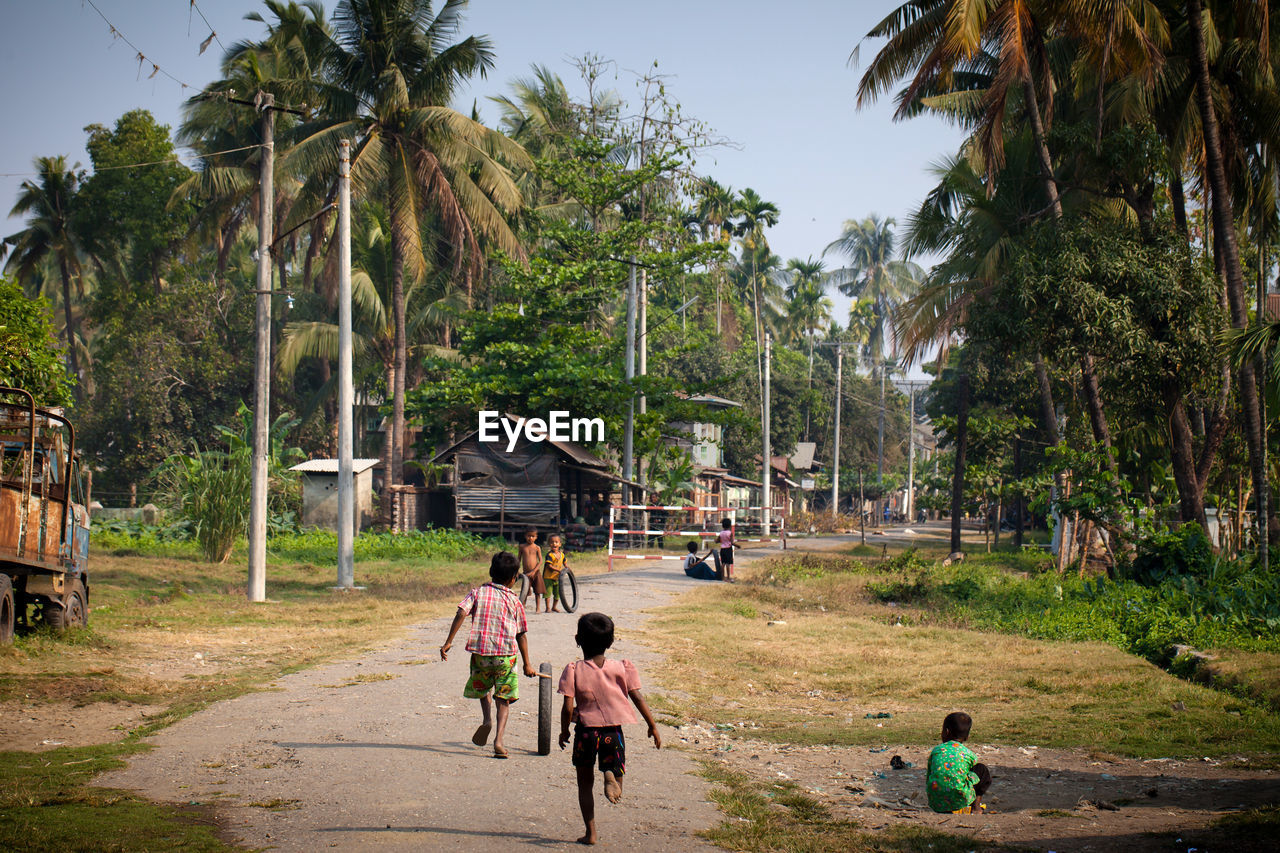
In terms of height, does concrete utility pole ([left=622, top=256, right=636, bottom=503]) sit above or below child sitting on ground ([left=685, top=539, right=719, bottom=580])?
above

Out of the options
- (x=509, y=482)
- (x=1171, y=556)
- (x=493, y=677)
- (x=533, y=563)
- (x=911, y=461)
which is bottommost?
(x=493, y=677)

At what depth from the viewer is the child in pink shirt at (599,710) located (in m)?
6.02

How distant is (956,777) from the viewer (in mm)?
6879

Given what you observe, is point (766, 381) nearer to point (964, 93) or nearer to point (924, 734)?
point (964, 93)

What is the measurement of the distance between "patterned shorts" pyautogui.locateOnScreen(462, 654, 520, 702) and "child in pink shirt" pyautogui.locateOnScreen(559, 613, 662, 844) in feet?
5.59

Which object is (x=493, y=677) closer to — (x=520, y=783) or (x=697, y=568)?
(x=520, y=783)

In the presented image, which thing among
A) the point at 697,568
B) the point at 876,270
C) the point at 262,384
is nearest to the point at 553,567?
the point at 262,384

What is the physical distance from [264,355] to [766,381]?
94.1 feet

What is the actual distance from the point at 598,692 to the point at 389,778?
1849 mm

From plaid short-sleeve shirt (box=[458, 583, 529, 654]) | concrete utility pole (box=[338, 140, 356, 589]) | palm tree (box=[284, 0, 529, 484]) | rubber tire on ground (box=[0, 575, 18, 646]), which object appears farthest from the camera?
palm tree (box=[284, 0, 529, 484])

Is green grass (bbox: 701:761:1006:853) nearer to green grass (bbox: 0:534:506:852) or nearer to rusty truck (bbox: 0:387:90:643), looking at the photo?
green grass (bbox: 0:534:506:852)

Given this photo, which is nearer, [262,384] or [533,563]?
[533,563]

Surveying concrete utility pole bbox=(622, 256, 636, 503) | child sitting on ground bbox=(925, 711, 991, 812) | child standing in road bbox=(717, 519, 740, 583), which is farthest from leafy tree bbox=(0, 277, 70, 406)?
concrete utility pole bbox=(622, 256, 636, 503)

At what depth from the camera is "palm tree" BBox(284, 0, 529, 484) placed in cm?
3036
